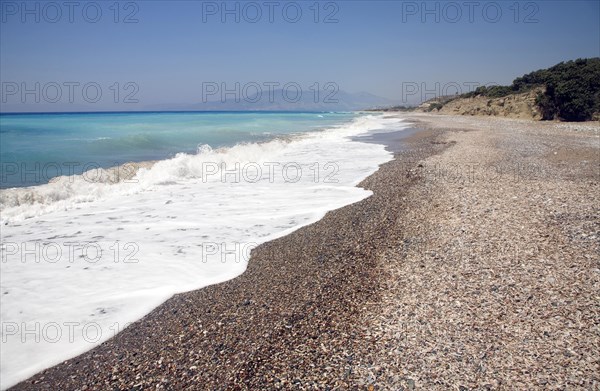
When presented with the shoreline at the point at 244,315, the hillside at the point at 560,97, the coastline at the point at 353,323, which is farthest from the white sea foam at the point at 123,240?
the hillside at the point at 560,97

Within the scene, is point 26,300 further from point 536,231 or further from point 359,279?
point 536,231

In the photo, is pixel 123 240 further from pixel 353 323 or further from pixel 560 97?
pixel 560 97

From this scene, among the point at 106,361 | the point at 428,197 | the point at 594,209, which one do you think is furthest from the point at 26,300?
the point at 594,209

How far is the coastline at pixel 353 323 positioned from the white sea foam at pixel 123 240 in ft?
1.47

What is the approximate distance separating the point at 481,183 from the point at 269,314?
712cm

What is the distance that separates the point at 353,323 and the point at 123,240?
4.95m

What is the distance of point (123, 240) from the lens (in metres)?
6.71

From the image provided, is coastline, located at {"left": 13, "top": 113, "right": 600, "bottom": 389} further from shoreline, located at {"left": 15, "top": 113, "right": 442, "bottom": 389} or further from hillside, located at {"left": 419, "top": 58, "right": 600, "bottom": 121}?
hillside, located at {"left": 419, "top": 58, "right": 600, "bottom": 121}

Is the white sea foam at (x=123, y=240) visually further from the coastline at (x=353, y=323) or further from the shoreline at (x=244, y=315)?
the coastline at (x=353, y=323)

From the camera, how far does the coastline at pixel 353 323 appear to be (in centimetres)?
294

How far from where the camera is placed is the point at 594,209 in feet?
21.0

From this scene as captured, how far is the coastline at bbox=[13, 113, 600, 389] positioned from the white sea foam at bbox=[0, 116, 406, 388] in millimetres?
447

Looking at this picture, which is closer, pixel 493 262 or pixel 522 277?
pixel 522 277

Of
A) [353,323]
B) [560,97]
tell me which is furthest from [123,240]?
[560,97]
